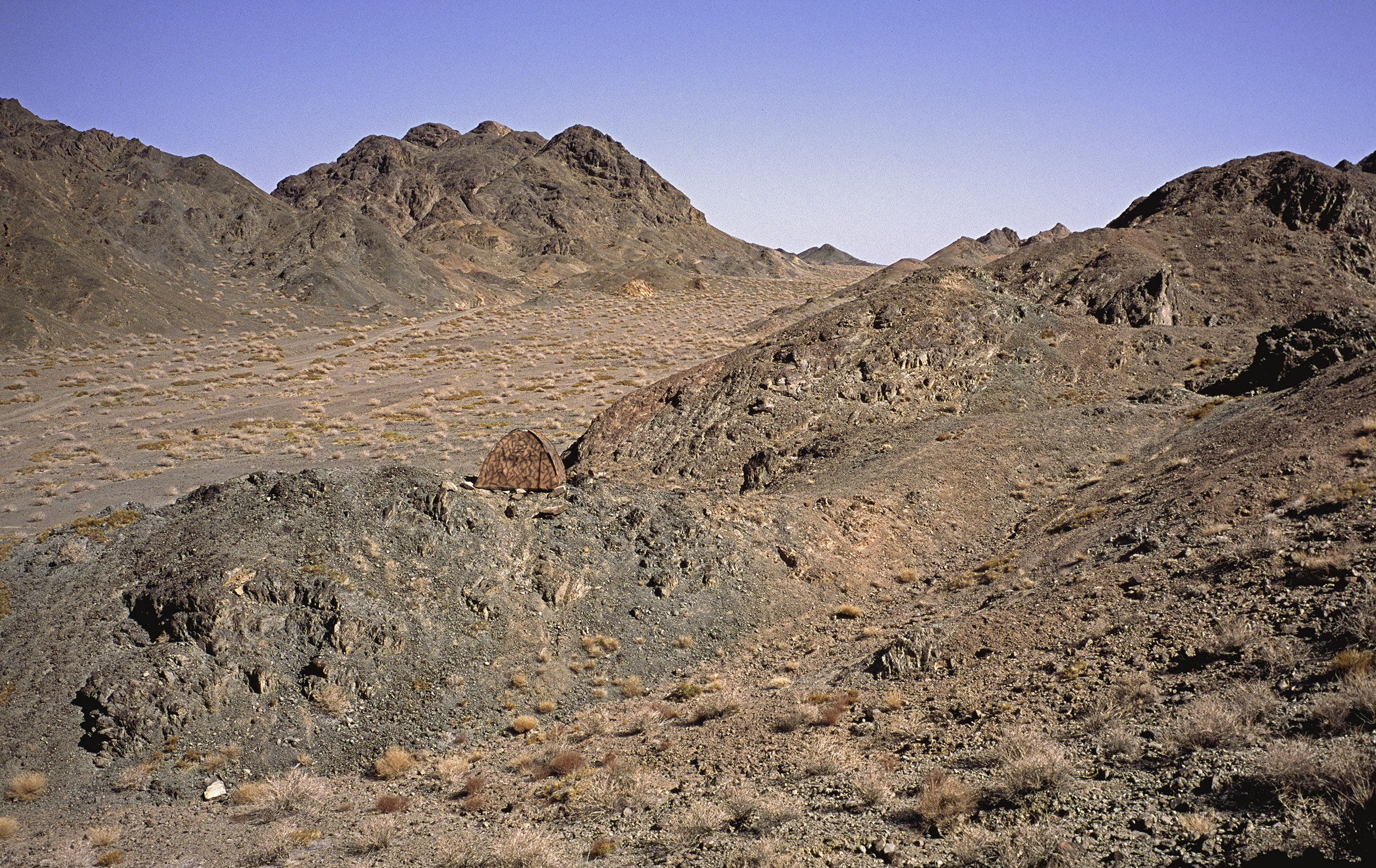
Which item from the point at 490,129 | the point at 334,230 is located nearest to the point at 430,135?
the point at 490,129

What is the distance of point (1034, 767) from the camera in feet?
22.6

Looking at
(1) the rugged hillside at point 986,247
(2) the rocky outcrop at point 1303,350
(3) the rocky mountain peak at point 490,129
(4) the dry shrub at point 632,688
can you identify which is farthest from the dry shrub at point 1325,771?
(3) the rocky mountain peak at point 490,129

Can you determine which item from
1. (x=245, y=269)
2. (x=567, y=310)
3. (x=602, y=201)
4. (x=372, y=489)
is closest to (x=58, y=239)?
(x=245, y=269)

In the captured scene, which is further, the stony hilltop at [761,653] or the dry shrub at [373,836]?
the dry shrub at [373,836]

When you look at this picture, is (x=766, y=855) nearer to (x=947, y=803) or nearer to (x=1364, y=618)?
(x=947, y=803)

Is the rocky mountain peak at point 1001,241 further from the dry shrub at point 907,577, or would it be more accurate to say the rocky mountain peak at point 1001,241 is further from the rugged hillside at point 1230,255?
the dry shrub at point 907,577

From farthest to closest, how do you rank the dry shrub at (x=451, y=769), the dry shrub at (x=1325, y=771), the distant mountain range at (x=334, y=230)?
the distant mountain range at (x=334, y=230) → the dry shrub at (x=451, y=769) → the dry shrub at (x=1325, y=771)

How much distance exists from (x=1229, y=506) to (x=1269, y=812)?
29.5ft

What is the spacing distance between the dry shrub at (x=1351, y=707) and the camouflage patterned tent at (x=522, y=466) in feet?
38.2

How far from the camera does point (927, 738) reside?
8664mm

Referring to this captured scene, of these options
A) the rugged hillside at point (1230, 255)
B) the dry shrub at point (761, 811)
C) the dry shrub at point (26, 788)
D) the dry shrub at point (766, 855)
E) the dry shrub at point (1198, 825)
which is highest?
the rugged hillside at point (1230, 255)

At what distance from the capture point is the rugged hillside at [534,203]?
128m

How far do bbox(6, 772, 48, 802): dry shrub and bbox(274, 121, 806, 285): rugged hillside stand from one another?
360 feet

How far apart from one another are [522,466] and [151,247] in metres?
87.6
